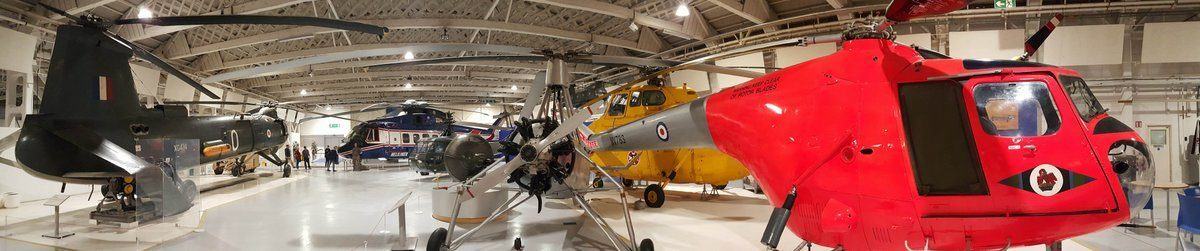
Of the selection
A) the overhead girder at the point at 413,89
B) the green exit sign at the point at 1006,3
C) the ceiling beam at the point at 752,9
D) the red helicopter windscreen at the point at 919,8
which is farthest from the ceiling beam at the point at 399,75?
the red helicopter windscreen at the point at 919,8

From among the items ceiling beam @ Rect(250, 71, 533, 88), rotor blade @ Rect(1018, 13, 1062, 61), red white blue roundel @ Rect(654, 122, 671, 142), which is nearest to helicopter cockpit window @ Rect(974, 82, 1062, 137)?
rotor blade @ Rect(1018, 13, 1062, 61)

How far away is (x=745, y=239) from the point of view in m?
Answer: 4.91

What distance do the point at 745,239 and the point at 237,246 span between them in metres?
5.43

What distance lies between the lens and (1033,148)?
8.00 ft

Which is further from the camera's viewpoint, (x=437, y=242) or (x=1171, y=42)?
(x=1171, y=42)

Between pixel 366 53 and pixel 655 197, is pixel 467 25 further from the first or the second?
pixel 655 197

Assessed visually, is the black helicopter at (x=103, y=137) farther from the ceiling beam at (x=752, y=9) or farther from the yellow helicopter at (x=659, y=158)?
the ceiling beam at (x=752, y=9)

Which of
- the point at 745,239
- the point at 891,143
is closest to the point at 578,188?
the point at 745,239

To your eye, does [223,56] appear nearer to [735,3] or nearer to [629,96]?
[629,96]

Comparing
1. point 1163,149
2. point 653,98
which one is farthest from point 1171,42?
point 653,98

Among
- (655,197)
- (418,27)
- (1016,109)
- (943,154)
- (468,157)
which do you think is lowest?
(655,197)

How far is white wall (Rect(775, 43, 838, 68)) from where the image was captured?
9742 millimetres

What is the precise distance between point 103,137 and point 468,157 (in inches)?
169

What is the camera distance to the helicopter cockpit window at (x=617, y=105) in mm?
7574
